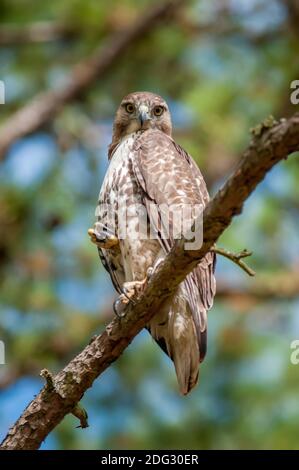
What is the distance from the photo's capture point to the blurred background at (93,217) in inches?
369

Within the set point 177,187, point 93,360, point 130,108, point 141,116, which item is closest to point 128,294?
point 93,360

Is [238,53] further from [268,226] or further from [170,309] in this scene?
[170,309]

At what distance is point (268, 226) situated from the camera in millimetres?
9992

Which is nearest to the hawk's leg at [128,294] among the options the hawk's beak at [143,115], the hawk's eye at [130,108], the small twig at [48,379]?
the small twig at [48,379]

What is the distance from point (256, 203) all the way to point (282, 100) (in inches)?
44.7

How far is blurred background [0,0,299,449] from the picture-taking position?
9367mm

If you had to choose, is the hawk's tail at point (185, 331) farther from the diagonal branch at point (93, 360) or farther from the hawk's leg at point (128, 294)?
the diagonal branch at point (93, 360)

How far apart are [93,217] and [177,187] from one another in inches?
157

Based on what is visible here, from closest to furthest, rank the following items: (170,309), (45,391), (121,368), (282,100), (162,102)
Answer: (45,391), (170,309), (162,102), (282,100), (121,368)

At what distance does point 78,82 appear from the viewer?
973 centimetres

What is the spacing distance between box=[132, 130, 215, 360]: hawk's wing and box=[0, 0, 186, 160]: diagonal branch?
11.9ft

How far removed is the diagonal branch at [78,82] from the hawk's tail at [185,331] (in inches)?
171

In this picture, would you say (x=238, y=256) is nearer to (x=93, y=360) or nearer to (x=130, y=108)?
(x=93, y=360)

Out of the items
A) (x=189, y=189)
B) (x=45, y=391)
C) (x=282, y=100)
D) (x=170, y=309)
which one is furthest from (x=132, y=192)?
(x=282, y=100)
